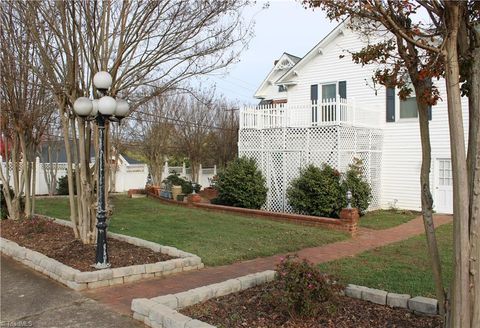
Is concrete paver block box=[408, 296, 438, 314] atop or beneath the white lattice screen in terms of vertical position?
beneath

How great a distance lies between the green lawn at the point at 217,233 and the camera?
8.58 meters

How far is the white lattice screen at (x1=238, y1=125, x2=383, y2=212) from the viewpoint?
542 inches

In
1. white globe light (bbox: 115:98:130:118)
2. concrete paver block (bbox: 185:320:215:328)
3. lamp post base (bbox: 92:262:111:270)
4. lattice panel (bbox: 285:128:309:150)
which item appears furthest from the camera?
lattice panel (bbox: 285:128:309:150)

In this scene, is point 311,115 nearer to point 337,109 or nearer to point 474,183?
point 337,109

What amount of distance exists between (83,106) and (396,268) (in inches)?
223

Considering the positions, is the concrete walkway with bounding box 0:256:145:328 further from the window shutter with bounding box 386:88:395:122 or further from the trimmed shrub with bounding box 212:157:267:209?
the window shutter with bounding box 386:88:395:122

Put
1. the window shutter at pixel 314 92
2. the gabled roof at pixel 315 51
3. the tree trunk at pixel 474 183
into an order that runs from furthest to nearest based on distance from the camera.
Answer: the window shutter at pixel 314 92
the gabled roof at pixel 315 51
the tree trunk at pixel 474 183

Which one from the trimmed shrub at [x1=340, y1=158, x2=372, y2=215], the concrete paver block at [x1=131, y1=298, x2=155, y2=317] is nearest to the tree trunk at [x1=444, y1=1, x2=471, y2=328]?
the concrete paver block at [x1=131, y1=298, x2=155, y2=317]

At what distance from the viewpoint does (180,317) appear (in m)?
4.35

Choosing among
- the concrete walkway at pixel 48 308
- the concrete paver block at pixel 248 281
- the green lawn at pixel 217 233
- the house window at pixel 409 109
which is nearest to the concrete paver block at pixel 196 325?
the concrete walkway at pixel 48 308

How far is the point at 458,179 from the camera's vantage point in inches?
136

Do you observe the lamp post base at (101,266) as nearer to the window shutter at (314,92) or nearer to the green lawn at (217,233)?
the green lawn at (217,233)

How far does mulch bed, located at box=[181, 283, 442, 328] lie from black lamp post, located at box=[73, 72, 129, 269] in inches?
90.0

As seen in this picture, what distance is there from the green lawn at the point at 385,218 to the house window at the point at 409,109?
11.1ft
